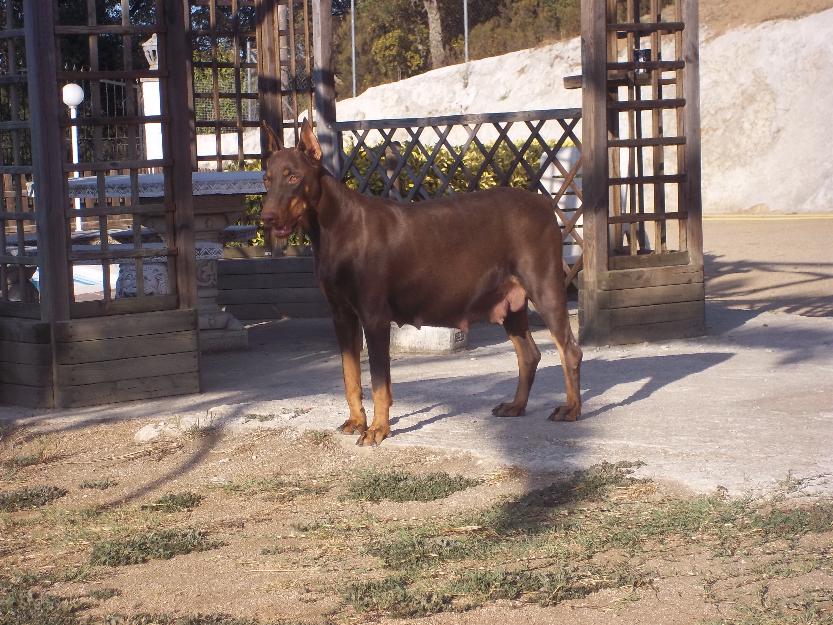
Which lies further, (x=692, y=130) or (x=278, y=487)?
(x=692, y=130)

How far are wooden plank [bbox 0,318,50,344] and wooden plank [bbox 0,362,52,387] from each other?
0.16 metres

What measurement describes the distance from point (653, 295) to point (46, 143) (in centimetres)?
488

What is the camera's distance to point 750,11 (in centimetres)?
3400

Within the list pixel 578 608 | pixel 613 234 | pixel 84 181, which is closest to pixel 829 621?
pixel 578 608

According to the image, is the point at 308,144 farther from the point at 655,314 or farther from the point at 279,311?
the point at 279,311

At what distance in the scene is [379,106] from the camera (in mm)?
37469

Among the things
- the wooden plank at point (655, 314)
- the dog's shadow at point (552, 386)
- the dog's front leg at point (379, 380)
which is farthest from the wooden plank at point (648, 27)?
the dog's front leg at point (379, 380)

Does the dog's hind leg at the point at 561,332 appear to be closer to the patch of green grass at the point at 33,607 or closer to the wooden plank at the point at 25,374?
the wooden plank at the point at 25,374

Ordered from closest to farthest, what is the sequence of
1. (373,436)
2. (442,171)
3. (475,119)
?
(373,436), (475,119), (442,171)

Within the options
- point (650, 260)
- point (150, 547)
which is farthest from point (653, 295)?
point (150, 547)

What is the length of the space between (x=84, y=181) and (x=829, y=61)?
25636mm

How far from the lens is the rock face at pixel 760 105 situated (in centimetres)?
2905

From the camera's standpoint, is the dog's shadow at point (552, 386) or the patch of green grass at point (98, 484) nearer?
the patch of green grass at point (98, 484)

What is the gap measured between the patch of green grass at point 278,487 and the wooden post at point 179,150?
2.44 meters
